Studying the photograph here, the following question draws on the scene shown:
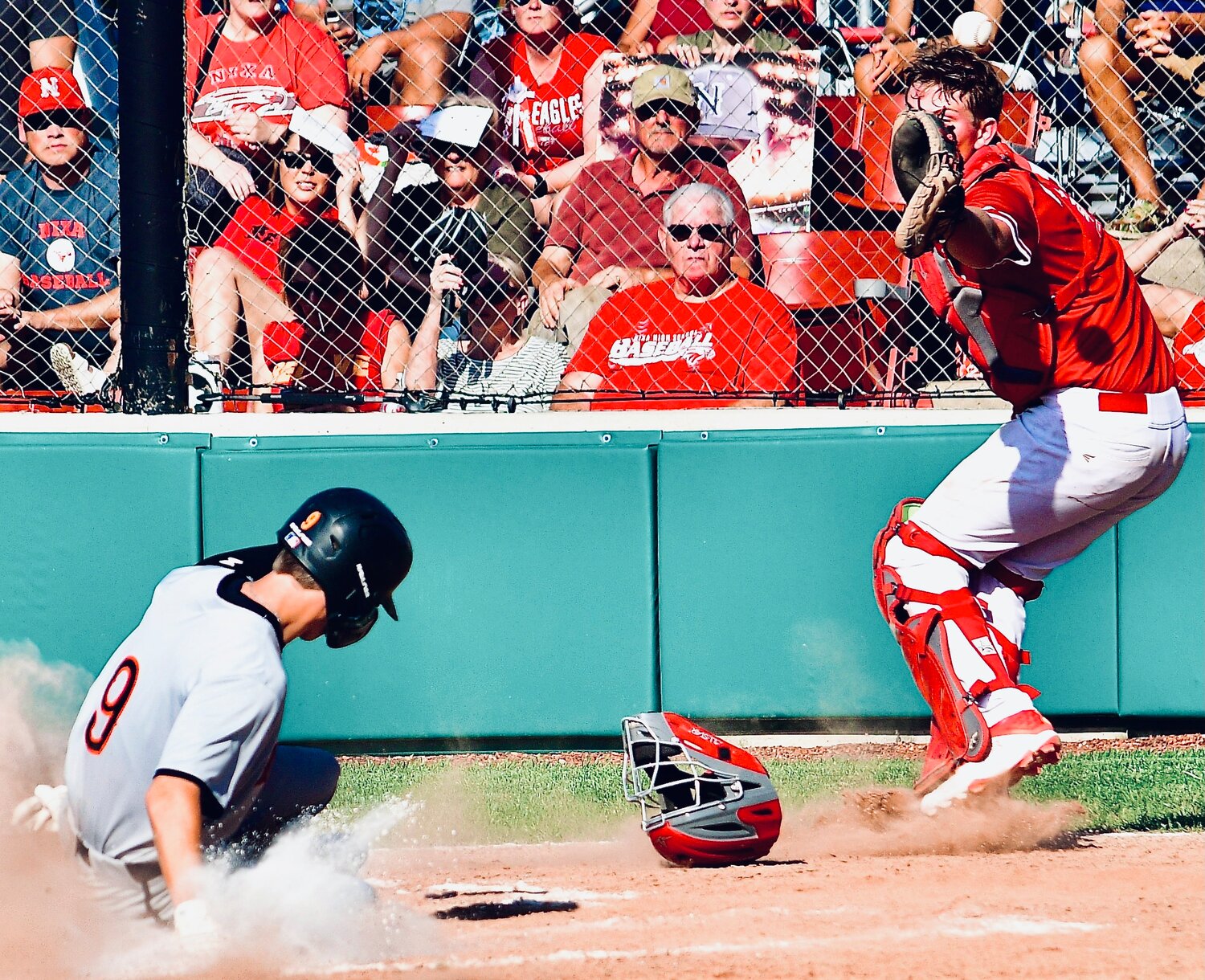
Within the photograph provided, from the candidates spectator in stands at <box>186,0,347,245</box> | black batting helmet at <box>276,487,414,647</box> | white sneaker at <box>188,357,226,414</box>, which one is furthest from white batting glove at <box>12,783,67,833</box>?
spectator in stands at <box>186,0,347,245</box>

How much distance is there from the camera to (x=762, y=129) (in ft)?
17.4

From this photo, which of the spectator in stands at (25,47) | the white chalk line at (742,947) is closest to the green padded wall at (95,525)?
the spectator in stands at (25,47)

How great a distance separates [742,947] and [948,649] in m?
1.33

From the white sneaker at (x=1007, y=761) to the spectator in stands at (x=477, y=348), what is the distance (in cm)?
225

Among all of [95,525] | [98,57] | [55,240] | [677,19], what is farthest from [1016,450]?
[98,57]

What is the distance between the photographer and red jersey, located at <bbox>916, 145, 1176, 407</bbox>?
3.62m

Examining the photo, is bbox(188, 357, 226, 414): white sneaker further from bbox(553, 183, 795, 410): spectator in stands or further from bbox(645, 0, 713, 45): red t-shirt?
bbox(645, 0, 713, 45): red t-shirt

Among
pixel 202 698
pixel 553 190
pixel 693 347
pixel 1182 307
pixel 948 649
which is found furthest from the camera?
pixel 553 190

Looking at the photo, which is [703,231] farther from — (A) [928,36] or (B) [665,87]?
(A) [928,36]

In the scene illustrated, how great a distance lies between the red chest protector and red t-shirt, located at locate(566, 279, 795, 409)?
1243 millimetres

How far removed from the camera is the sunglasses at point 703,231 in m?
5.23

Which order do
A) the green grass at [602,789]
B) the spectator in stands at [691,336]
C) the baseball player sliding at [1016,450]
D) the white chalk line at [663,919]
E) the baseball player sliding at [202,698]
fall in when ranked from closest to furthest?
the baseball player sliding at [202,698] → the white chalk line at [663,919] → the baseball player sliding at [1016,450] → the green grass at [602,789] → the spectator in stands at [691,336]

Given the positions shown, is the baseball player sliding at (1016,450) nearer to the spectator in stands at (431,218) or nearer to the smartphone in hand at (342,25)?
the spectator in stands at (431,218)

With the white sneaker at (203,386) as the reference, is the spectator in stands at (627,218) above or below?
above
